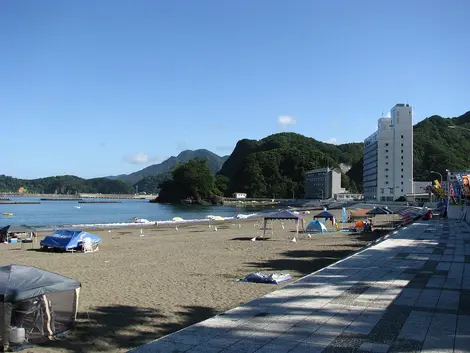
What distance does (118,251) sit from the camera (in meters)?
23.4

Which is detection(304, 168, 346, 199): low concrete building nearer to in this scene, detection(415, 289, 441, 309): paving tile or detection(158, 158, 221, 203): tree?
detection(158, 158, 221, 203): tree

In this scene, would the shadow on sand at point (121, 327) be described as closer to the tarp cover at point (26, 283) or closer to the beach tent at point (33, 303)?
the beach tent at point (33, 303)

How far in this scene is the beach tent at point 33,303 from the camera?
7.24 m

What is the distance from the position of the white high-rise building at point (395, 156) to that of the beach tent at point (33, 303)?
115 m

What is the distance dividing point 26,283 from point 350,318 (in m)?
5.39

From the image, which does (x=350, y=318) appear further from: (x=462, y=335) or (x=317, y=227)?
(x=317, y=227)

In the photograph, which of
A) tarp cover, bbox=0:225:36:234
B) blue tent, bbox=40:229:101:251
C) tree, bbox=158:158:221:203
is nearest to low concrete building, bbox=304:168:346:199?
tree, bbox=158:158:221:203

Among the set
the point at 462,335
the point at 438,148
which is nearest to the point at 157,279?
the point at 462,335

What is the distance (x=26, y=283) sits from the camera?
7.48 meters

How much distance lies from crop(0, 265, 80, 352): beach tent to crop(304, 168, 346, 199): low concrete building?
156 metres

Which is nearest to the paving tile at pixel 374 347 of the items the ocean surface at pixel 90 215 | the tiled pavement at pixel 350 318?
the tiled pavement at pixel 350 318

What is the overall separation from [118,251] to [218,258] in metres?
6.68

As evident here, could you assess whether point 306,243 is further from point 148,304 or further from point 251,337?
point 251,337

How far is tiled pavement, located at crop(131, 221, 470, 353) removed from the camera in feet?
20.4
